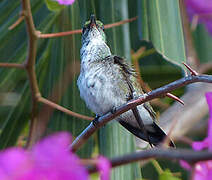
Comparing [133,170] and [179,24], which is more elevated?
[179,24]

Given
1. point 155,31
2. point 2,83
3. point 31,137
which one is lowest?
point 31,137

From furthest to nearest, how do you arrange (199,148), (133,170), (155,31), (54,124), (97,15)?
(54,124) < (97,15) < (133,170) < (155,31) < (199,148)

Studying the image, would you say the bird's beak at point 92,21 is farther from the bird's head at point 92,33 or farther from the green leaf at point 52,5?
the green leaf at point 52,5

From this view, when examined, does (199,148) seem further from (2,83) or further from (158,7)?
(2,83)

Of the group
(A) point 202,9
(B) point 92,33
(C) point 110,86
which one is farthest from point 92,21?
(A) point 202,9

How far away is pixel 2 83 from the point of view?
168 centimetres

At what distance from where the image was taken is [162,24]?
1.23 meters

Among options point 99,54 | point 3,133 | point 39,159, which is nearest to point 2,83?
point 3,133

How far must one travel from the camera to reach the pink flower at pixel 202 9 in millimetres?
1664

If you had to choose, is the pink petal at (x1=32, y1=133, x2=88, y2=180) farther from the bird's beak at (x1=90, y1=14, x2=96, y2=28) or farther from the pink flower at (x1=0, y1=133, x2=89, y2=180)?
the bird's beak at (x1=90, y1=14, x2=96, y2=28)

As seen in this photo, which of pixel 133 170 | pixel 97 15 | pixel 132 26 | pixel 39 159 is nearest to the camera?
pixel 39 159

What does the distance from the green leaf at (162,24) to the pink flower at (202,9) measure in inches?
18.4

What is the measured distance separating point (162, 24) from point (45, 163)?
0.87 m

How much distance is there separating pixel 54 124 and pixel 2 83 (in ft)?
0.87
